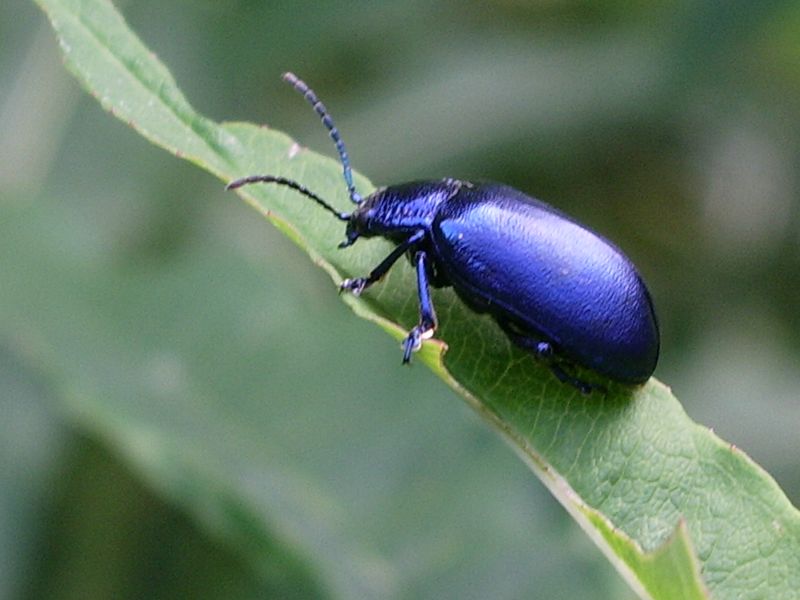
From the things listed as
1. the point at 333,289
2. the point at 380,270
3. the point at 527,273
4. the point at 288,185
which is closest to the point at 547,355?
the point at 527,273

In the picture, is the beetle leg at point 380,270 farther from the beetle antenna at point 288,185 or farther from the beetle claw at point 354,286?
the beetle antenna at point 288,185

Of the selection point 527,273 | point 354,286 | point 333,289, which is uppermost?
point 527,273

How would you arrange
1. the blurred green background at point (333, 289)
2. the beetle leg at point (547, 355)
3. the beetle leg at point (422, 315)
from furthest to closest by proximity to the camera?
1. the blurred green background at point (333, 289)
2. the beetle leg at point (547, 355)
3. the beetle leg at point (422, 315)

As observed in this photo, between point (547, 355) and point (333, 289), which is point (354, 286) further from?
point (333, 289)

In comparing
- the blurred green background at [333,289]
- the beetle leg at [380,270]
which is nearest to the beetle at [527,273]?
the beetle leg at [380,270]

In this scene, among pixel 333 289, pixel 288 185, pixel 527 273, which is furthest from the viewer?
pixel 333 289

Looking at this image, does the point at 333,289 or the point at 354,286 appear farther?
the point at 333,289
